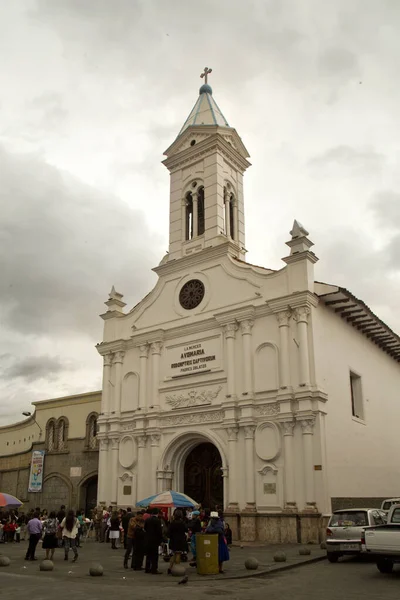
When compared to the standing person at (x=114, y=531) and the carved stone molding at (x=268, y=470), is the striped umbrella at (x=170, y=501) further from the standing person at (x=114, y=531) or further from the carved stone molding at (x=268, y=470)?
the carved stone molding at (x=268, y=470)

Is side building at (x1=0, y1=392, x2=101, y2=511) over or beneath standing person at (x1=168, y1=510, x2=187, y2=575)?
over

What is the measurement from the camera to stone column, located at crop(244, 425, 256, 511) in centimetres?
2306

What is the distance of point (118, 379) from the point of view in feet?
98.7

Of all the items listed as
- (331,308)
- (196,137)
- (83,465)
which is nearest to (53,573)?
(331,308)

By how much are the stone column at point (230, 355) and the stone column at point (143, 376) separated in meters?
5.08

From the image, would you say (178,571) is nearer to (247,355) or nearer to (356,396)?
(247,355)

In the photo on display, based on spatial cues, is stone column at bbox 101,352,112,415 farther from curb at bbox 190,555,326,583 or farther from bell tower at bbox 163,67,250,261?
curb at bbox 190,555,326,583

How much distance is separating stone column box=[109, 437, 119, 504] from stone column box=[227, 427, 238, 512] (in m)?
7.01

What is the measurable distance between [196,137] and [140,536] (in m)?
22.7

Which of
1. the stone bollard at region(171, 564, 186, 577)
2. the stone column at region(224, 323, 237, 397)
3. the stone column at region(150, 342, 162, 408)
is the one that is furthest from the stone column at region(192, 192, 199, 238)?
the stone bollard at region(171, 564, 186, 577)

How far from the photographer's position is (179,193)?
105ft

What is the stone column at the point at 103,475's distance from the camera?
1121 inches

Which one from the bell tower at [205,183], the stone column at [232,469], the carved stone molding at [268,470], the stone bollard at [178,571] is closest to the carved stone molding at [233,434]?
the stone column at [232,469]

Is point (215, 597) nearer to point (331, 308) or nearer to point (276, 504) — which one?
point (276, 504)
